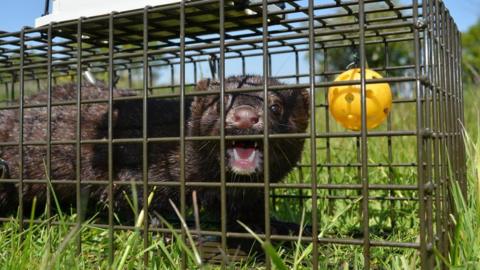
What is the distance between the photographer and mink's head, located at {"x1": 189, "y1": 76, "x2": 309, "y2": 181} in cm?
260

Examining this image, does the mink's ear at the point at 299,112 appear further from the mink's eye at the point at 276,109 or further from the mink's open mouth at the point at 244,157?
the mink's open mouth at the point at 244,157

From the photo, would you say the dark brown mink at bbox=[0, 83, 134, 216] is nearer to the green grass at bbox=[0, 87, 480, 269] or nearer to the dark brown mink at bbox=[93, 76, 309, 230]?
the dark brown mink at bbox=[93, 76, 309, 230]

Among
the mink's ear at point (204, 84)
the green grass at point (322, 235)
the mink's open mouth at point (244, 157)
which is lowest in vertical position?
the green grass at point (322, 235)

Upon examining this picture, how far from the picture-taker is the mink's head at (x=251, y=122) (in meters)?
2.60

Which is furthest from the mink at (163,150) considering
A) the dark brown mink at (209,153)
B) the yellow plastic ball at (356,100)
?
the yellow plastic ball at (356,100)

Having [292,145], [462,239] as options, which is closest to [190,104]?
[292,145]

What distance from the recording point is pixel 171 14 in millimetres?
2590

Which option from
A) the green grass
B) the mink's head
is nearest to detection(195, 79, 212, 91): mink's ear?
the mink's head

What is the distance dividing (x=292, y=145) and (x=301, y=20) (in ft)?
2.71

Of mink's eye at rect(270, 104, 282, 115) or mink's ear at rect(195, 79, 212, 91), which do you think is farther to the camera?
mink's ear at rect(195, 79, 212, 91)

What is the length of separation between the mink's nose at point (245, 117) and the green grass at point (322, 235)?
61 cm

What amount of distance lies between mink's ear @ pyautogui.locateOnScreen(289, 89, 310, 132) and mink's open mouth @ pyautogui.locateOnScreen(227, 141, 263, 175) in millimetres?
594

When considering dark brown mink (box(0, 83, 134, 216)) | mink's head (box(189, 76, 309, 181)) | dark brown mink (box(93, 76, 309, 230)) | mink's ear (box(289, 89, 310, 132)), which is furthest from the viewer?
dark brown mink (box(0, 83, 134, 216))

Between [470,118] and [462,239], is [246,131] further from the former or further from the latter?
[470,118]
